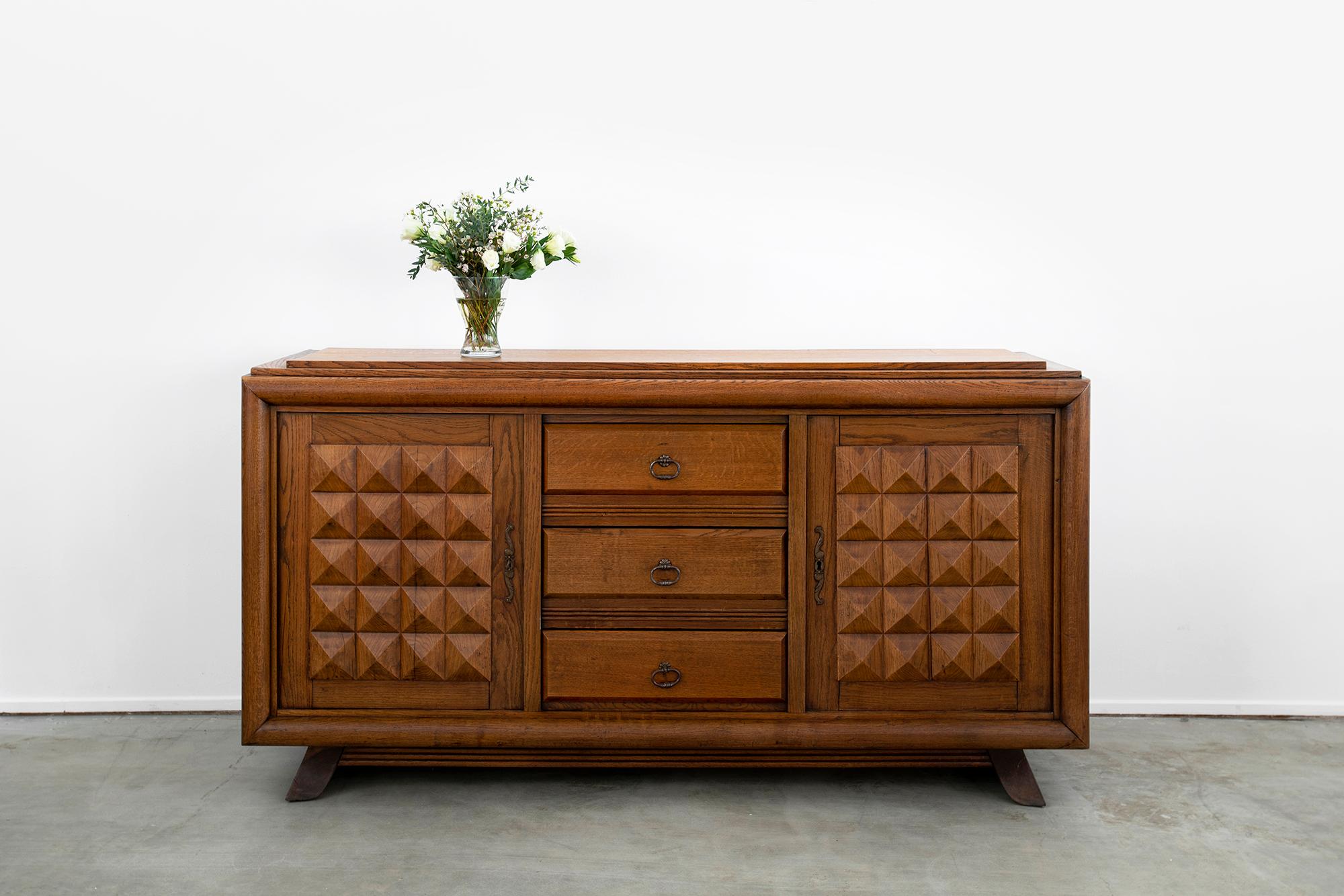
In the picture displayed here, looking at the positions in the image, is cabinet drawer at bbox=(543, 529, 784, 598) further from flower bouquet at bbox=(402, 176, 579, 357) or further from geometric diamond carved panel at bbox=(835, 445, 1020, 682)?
flower bouquet at bbox=(402, 176, 579, 357)

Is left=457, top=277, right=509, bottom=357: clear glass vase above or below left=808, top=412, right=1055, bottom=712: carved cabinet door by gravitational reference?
above

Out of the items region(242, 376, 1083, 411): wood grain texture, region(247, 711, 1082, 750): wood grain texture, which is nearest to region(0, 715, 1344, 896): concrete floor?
region(247, 711, 1082, 750): wood grain texture

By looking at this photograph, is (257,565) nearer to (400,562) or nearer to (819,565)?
(400,562)

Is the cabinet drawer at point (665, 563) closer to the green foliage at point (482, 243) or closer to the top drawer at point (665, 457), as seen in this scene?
the top drawer at point (665, 457)

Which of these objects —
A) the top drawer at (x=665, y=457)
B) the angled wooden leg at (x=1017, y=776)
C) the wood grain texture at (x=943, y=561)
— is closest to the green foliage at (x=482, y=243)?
the top drawer at (x=665, y=457)

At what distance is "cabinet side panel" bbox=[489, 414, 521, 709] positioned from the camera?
2.72 meters

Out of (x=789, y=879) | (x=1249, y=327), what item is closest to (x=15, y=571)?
(x=789, y=879)

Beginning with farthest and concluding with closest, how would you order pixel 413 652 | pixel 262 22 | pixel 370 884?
pixel 262 22 < pixel 413 652 < pixel 370 884

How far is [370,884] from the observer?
237 cm

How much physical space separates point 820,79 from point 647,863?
2.02 m

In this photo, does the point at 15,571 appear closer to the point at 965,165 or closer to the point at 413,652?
the point at 413,652

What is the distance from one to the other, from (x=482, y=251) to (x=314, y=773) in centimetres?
123

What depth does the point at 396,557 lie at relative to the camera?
2.72 meters

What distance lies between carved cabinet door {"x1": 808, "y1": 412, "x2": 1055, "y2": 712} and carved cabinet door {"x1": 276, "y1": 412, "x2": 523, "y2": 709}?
0.69 metres
